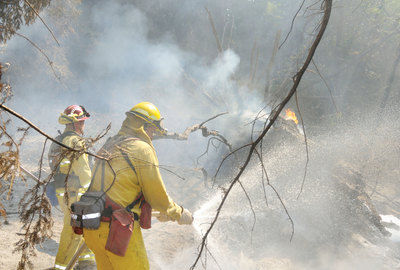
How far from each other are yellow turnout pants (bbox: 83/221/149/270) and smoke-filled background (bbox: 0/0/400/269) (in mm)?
1856

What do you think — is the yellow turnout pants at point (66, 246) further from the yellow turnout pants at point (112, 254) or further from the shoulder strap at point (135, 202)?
the shoulder strap at point (135, 202)

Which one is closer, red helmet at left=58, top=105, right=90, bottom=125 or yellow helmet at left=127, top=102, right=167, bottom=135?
yellow helmet at left=127, top=102, right=167, bottom=135

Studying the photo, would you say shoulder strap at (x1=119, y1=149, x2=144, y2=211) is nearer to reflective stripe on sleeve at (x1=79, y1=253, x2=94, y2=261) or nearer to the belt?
the belt

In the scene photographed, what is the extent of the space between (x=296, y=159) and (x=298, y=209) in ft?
4.48

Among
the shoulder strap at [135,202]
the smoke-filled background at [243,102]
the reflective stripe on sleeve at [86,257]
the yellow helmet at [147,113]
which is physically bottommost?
the reflective stripe on sleeve at [86,257]

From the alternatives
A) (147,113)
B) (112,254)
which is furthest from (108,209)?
(147,113)

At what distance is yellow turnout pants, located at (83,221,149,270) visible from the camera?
8.33 ft

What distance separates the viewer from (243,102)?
13.5 m

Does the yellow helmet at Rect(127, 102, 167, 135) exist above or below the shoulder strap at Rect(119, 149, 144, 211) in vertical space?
above

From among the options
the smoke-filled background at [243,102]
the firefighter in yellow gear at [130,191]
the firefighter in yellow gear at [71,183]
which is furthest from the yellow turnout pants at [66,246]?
the smoke-filled background at [243,102]

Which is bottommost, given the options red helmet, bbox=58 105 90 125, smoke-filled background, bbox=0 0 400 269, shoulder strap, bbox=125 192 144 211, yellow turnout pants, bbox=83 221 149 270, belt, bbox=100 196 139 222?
yellow turnout pants, bbox=83 221 149 270

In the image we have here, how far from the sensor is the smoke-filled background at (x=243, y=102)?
555cm

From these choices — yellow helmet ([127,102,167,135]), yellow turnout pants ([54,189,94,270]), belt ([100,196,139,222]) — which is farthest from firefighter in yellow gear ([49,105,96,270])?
belt ([100,196,139,222])

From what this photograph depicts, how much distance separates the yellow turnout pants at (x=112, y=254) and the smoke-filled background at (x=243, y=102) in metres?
1.86
